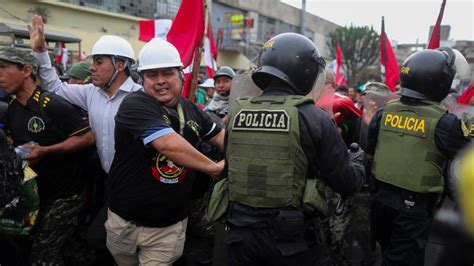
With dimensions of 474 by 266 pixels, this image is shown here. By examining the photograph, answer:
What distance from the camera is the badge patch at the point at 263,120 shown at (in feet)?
6.93

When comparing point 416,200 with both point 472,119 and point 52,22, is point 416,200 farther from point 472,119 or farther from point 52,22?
point 52,22

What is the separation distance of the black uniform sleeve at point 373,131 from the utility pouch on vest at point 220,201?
1.61 m

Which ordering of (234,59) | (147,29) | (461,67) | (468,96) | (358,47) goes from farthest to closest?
(358,47), (234,59), (147,29), (468,96), (461,67)

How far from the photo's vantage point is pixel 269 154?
2.14 metres

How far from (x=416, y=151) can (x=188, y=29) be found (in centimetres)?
272

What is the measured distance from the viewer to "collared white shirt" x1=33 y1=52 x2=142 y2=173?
131 inches

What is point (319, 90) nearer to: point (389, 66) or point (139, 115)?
point (139, 115)

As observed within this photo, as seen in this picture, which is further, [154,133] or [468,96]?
[468,96]

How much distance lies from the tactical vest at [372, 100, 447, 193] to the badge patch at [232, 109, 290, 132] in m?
1.42

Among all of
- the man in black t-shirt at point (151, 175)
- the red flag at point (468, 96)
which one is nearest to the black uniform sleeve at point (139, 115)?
the man in black t-shirt at point (151, 175)

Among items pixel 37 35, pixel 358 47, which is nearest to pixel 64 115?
pixel 37 35

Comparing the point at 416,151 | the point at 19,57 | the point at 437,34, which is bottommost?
the point at 416,151

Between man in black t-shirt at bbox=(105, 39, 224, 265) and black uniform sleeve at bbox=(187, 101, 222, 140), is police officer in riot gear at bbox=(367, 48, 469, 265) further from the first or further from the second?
man in black t-shirt at bbox=(105, 39, 224, 265)

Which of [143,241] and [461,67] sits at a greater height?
[461,67]
